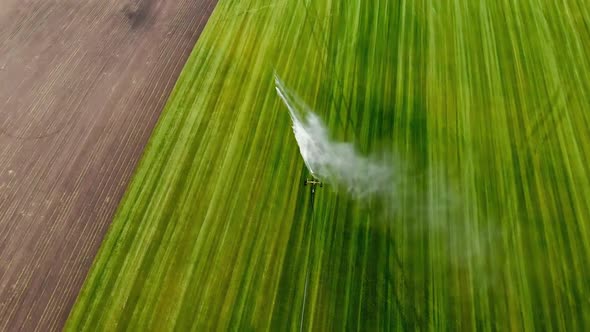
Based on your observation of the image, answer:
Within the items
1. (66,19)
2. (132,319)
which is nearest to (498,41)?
(132,319)

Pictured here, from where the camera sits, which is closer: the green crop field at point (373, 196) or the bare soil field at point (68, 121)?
the green crop field at point (373, 196)

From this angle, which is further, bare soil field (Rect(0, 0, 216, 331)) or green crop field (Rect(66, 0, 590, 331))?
bare soil field (Rect(0, 0, 216, 331))

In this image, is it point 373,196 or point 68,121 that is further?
point 68,121

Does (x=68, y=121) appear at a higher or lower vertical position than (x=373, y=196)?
lower

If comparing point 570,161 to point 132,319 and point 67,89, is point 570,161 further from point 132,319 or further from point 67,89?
point 67,89
